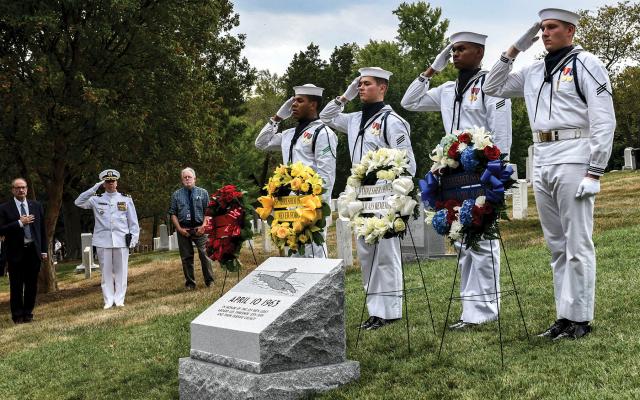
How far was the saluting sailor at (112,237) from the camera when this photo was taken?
13.2 meters

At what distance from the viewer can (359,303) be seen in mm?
9258

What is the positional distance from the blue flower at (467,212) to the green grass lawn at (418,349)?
3.50ft

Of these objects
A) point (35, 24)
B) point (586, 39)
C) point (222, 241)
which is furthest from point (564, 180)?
point (586, 39)

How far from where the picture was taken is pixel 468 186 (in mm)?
5992

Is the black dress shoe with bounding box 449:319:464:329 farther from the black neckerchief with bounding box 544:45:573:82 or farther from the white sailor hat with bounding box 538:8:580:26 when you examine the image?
the white sailor hat with bounding box 538:8:580:26

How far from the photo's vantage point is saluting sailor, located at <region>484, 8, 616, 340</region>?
573cm

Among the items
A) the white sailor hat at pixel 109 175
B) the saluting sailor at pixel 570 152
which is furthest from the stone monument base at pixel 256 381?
the white sailor hat at pixel 109 175

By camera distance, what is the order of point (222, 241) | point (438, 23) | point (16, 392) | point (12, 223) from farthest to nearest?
point (438, 23)
point (12, 223)
point (222, 241)
point (16, 392)

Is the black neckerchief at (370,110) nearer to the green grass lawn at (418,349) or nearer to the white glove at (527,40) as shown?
the white glove at (527,40)

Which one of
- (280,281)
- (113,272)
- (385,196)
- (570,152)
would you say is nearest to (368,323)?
(385,196)

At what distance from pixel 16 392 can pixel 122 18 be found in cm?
1109

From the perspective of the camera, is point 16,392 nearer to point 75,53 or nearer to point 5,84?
point 5,84

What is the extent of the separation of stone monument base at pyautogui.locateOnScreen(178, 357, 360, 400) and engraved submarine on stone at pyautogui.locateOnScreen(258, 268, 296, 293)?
68cm

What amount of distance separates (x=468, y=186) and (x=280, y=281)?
68.3 inches
